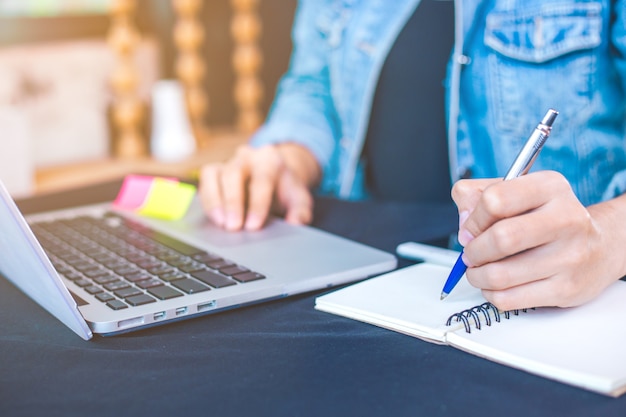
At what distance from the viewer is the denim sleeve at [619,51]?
82 cm

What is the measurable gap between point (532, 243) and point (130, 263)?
0.37 metres

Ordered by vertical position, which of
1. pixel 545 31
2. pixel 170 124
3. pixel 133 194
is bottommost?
pixel 170 124

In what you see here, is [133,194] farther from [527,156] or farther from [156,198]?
[527,156]

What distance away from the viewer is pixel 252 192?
0.87 m

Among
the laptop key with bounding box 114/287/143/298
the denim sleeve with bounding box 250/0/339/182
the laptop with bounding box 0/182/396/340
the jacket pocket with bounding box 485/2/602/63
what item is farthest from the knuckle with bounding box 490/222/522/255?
the denim sleeve with bounding box 250/0/339/182

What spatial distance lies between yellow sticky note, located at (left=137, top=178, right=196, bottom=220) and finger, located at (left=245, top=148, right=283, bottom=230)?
0.08m

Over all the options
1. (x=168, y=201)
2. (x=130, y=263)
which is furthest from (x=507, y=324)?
(x=168, y=201)

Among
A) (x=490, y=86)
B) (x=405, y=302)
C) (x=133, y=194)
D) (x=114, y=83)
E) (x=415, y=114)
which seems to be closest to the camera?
(x=405, y=302)

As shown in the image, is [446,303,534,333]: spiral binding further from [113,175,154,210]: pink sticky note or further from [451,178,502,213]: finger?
[113,175,154,210]: pink sticky note

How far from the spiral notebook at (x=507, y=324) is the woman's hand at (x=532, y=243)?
2 centimetres

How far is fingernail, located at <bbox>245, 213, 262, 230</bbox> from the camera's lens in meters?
0.84

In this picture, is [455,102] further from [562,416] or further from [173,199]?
[562,416]

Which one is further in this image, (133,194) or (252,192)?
(133,194)

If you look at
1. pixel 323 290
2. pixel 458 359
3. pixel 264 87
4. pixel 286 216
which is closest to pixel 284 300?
pixel 323 290
